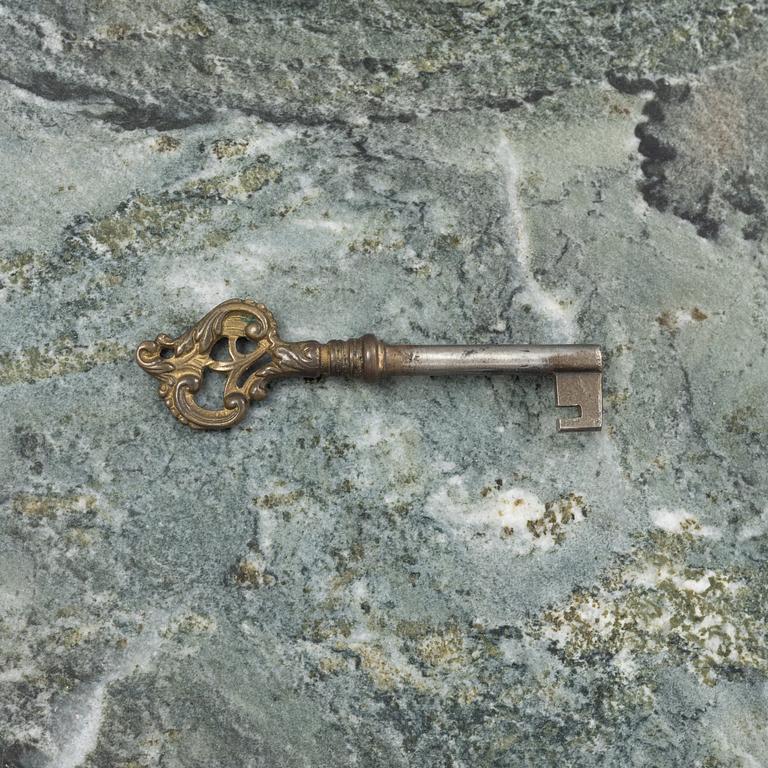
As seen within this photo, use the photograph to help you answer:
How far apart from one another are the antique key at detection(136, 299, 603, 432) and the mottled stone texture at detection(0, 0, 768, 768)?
9 centimetres

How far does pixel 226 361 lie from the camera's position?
7.76 feet

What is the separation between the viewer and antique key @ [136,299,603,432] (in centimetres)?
231

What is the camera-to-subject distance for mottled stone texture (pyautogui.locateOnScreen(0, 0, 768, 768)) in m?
2.27

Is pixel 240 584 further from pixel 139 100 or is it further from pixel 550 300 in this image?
pixel 139 100

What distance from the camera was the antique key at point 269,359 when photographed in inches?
90.9

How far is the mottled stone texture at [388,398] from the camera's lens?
7.45ft

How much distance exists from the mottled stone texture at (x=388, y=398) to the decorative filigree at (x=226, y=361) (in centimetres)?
8

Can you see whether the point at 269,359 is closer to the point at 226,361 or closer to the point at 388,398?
the point at 226,361

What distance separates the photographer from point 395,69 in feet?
8.61

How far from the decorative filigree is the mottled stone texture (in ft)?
0.26

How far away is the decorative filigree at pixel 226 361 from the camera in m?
2.31

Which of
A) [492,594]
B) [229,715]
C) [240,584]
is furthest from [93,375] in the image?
[492,594]

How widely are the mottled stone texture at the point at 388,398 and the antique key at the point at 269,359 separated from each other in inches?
3.4

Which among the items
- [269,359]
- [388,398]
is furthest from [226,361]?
[388,398]
